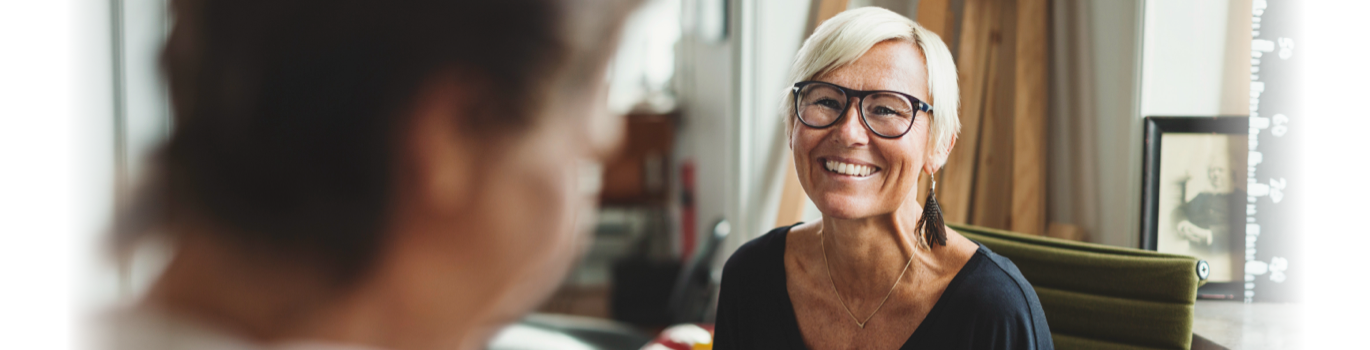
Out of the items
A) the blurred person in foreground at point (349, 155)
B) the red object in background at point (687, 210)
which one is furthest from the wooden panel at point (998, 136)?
the blurred person in foreground at point (349, 155)

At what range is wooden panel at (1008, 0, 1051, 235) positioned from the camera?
148cm

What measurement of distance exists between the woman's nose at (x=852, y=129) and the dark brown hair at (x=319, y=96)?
1.61 ft

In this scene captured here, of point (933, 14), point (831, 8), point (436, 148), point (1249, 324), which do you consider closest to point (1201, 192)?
point (1249, 324)

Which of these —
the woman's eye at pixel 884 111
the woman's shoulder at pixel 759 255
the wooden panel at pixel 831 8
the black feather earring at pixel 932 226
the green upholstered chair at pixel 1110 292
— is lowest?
the green upholstered chair at pixel 1110 292

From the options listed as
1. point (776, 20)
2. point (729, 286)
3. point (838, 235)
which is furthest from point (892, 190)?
point (776, 20)

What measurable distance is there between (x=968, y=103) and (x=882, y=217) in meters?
0.80

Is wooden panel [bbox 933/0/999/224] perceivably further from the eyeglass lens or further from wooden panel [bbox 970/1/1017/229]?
the eyeglass lens

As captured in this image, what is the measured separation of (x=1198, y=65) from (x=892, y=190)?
0.98 m

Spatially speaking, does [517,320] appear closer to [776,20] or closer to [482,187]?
[482,187]

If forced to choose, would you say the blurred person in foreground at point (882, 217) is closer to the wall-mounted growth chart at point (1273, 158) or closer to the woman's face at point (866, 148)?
the woman's face at point (866, 148)

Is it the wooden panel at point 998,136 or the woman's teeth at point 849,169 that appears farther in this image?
the wooden panel at point 998,136

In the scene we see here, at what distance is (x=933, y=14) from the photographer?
52.4 inches

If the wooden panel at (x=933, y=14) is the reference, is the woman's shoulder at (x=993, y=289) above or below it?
below

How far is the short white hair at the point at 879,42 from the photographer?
29.7 inches
